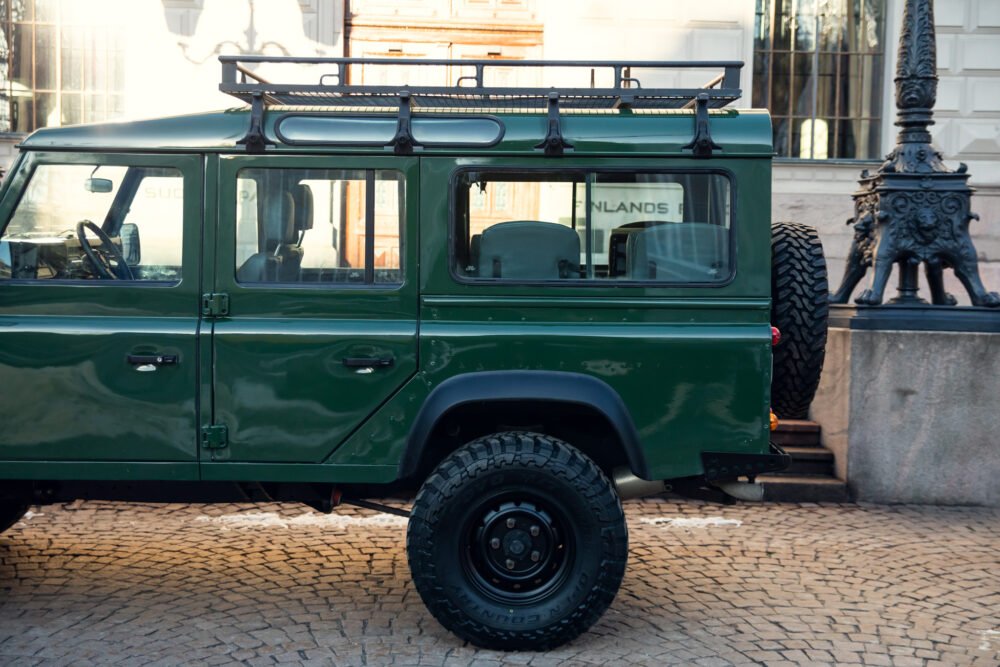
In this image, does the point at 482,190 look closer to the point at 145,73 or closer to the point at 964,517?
the point at 964,517

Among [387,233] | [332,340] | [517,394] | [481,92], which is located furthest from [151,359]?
[481,92]

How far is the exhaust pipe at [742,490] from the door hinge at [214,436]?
212 cm

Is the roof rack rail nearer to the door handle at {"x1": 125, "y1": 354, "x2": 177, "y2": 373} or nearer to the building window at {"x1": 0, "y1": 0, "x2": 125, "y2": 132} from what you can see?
the door handle at {"x1": 125, "y1": 354, "x2": 177, "y2": 373}

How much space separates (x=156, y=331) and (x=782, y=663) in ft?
9.57

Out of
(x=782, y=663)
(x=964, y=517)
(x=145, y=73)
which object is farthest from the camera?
(x=145, y=73)

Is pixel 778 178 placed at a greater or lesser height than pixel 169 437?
greater

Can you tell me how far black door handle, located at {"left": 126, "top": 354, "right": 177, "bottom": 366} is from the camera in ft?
14.0

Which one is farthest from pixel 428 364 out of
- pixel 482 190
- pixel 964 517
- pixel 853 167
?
pixel 853 167

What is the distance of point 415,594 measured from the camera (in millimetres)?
5008

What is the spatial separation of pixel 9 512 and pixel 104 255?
1.76m

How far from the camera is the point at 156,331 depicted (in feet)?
14.1

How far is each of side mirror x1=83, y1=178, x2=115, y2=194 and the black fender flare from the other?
5.32 feet

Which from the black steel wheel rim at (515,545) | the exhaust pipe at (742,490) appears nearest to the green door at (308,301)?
the black steel wheel rim at (515,545)

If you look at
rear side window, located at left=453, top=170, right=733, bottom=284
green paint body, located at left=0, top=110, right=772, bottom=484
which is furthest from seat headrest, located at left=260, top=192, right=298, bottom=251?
rear side window, located at left=453, top=170, right=733, bottom=284
